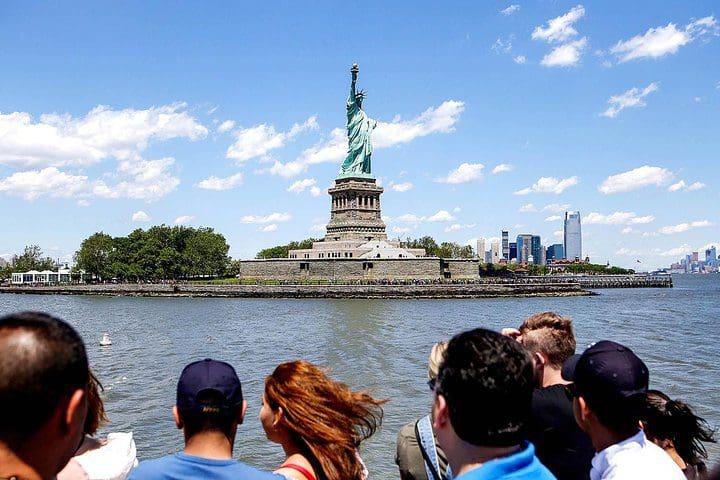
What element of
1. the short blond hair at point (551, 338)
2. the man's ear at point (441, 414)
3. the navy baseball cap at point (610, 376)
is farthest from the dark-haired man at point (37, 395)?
the short blond hair at point (551, 338)

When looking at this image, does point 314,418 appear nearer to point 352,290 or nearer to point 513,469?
point 513,469

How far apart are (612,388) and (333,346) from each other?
72.8 feet

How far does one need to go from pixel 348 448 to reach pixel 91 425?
4.29ft

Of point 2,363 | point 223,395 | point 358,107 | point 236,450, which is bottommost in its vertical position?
point 236,450

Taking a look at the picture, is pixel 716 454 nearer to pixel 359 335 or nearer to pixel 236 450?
pixel 236 450

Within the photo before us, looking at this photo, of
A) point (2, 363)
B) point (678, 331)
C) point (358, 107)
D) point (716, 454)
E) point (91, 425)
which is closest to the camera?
point (2, 363)

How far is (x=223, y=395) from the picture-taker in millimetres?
3084

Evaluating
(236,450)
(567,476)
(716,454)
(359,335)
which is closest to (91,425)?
(567,476)

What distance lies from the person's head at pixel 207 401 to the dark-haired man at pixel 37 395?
2.97 ft

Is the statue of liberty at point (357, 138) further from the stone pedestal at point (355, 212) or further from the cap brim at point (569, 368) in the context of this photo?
the cap brim at point (569, 368)

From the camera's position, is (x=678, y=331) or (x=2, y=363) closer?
(x=2, y=363)

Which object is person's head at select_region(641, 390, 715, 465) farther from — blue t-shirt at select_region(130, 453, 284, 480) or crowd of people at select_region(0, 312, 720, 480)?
blue t-shirt at select_region(130, 453, 284, 480)

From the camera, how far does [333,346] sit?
81.6 ft

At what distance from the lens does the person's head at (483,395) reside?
98.6 inches
